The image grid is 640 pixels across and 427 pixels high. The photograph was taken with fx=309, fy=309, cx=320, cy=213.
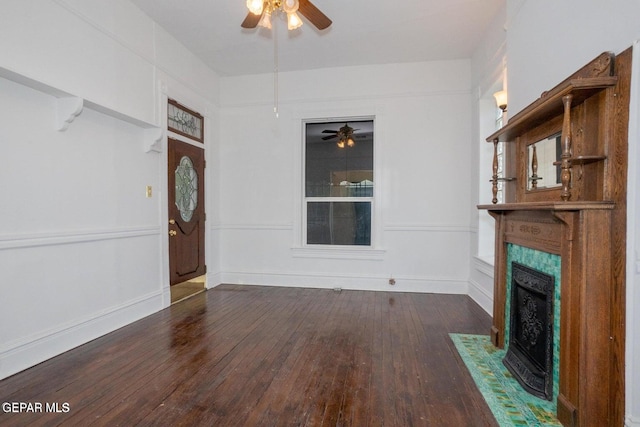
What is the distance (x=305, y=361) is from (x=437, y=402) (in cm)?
100

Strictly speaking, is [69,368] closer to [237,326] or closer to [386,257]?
[237,326]

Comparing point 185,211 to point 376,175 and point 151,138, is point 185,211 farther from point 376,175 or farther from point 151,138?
point 376,175

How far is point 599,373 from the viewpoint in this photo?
5.12 ft

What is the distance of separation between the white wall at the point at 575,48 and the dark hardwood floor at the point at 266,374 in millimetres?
874

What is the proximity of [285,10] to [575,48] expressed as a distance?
2003 mm

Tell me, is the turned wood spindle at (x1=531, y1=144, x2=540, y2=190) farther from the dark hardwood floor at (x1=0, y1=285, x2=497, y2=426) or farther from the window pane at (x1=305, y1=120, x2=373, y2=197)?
the window pane at (x1=305, y1=120, x2=373, y2=197)

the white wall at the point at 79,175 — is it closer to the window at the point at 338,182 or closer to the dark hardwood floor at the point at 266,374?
the dark hardwood floor at the point at 266,374

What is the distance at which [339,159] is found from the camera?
484 cm

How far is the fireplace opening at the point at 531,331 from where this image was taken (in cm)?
193

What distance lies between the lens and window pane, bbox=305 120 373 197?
4.75 metres

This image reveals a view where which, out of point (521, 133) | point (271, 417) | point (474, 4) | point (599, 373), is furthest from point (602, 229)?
point (474, 4)

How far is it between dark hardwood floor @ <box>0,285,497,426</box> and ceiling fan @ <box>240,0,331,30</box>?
8.96 ft

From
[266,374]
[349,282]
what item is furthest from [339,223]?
[266,374]

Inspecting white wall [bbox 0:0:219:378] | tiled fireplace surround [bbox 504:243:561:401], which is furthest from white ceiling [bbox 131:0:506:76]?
tiled fireplace surround [bbox 504:243:561:401]
